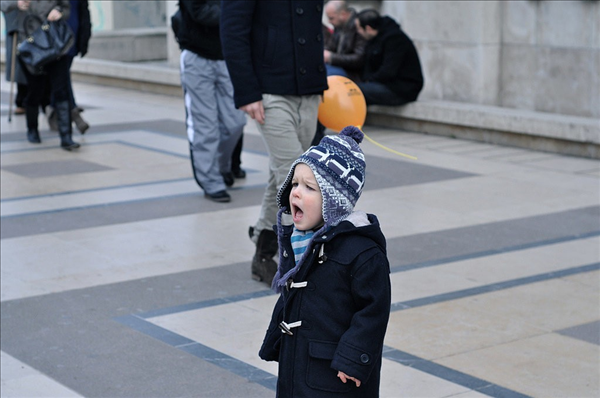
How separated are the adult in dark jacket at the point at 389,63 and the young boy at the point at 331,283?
900cm

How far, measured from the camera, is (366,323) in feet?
9.59

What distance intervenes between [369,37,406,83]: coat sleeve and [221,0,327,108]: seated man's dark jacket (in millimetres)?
6085

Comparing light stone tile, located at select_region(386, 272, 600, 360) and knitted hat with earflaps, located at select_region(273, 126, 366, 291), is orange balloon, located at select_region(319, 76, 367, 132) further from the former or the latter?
knitted hat with earflaps, located at select_region(273, 126, 366, 291)

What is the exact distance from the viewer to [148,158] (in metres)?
10.5

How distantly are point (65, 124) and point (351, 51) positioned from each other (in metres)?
3.52

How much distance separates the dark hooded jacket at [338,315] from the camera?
292cm

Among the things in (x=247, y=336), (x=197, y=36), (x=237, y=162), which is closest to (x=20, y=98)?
(x=237, y=162)

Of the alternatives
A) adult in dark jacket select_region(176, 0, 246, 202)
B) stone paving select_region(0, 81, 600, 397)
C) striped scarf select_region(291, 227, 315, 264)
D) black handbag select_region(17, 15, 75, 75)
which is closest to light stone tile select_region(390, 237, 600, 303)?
stone paving select_region(0, 81, 600, 397)

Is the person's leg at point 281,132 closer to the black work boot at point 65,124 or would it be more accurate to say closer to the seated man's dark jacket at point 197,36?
the seated man's dark jacket at point 197,36

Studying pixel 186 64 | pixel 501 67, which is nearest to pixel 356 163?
pixel 186 64

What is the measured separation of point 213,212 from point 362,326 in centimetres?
519

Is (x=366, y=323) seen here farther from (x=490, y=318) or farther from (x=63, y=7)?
(x=63, y=7)

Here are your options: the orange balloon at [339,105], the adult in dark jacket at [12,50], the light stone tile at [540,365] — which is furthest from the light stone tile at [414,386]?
the adult in dark jacket at [12,50]

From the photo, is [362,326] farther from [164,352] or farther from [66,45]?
[66,45]
